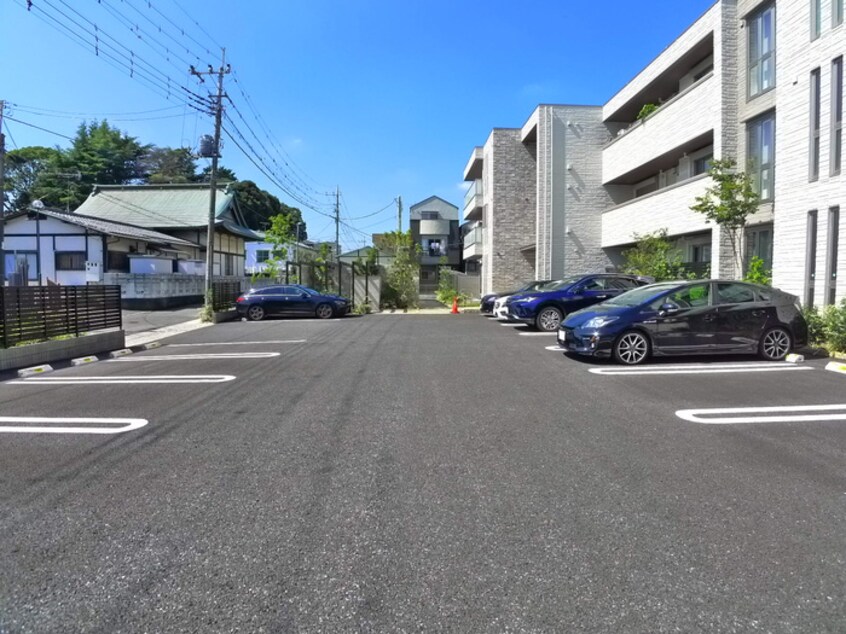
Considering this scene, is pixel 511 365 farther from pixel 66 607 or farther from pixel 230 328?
pixel 230 328

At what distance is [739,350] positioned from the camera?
9.59 meters

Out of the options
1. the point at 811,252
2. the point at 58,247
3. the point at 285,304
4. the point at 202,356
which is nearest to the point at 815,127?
the point at 811,252

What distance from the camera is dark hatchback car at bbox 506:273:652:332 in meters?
14.9

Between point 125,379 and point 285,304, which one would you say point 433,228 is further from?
point 125,379

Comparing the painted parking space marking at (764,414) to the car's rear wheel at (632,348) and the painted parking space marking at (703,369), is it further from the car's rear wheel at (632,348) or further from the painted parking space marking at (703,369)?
the car's rear wheel at (632,348)

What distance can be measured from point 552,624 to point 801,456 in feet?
11.1

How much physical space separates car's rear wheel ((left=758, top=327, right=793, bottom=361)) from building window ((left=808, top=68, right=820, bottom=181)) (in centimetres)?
373

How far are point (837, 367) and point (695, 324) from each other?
2.09 meters

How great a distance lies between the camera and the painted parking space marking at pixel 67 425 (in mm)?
5715

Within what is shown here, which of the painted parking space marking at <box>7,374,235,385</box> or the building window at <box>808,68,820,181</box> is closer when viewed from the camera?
the painted parking space marking at <box>7,374,235,385</box>

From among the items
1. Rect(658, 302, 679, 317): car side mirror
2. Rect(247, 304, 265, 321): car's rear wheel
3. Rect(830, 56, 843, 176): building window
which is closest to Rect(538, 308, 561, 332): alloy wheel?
Rect(658, 302, 679, 317): car side mirror

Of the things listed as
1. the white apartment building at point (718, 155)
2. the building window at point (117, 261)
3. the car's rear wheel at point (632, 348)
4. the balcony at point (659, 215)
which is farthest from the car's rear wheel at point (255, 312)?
the car's rear wheel at point (632, 348)

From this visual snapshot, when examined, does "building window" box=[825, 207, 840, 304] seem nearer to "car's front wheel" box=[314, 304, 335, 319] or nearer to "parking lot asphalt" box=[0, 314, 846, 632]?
"parking lot asphalt" box=[0, 314, 846, 632]

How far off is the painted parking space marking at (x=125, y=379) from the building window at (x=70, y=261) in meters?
21.2
